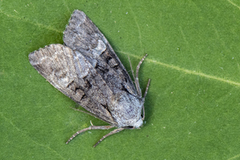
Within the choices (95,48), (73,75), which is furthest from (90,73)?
(95,48)

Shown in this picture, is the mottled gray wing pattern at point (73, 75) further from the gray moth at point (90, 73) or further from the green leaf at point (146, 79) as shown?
the green leaf at point (146, 79)

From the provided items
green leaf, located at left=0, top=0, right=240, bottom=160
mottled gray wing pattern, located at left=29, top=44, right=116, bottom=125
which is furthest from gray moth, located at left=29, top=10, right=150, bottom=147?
green leaf, located at left=0, top=0, right=240, bottom=160

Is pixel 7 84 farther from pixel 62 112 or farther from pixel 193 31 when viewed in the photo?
pixel 193 31

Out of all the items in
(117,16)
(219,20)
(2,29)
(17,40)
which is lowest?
(219,20)

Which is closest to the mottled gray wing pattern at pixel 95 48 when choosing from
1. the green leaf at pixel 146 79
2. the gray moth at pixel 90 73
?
the gray moth at pixel 90 73

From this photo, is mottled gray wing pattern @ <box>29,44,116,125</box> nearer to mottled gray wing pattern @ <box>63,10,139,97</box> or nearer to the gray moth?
the gray moth

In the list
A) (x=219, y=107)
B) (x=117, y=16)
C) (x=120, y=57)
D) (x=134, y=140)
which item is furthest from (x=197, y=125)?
(x=117, y=16)
